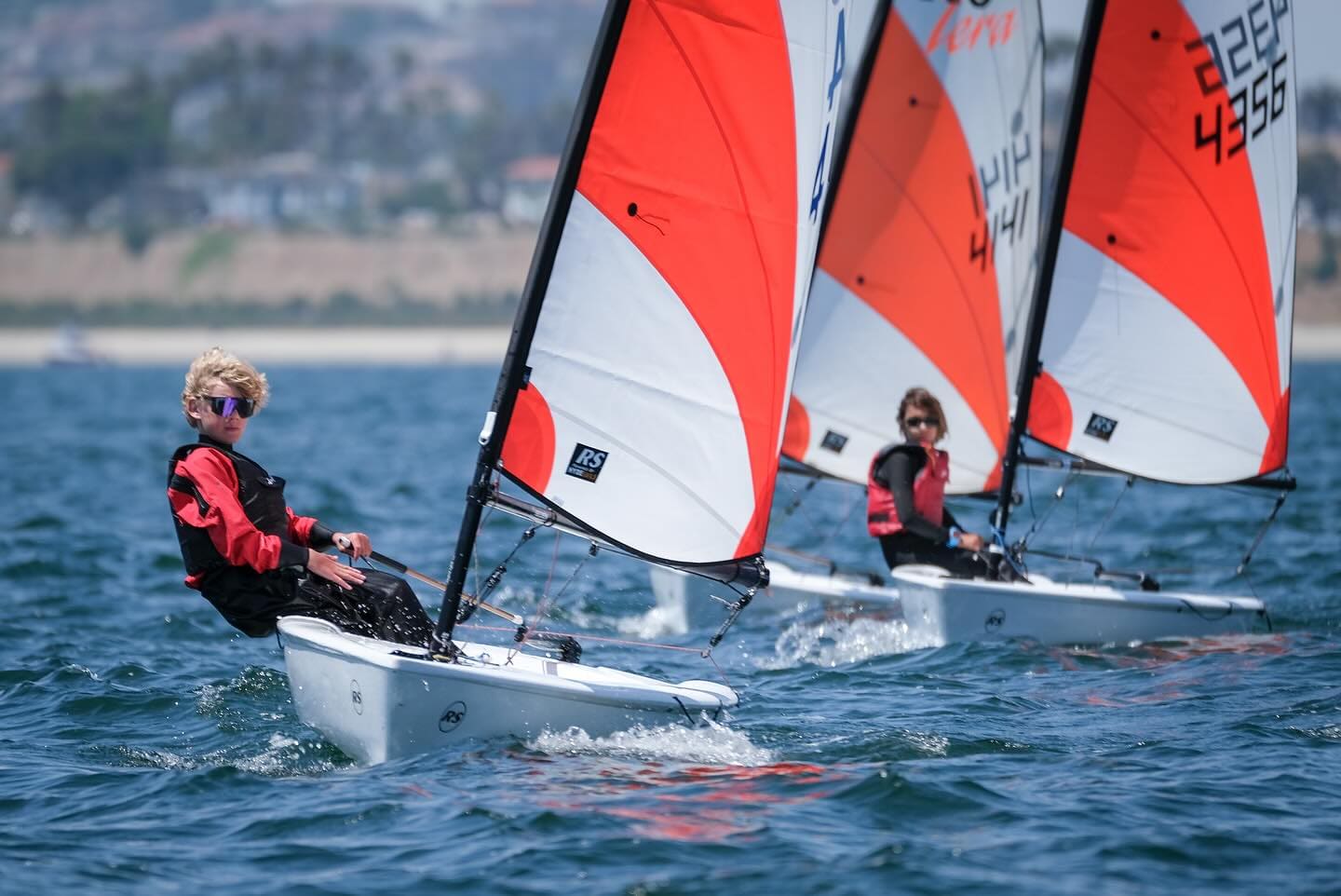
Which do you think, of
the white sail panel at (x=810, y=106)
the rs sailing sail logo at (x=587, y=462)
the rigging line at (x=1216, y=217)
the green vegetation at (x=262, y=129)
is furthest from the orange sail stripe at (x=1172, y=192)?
the green vegetation at (x=262, y=129)

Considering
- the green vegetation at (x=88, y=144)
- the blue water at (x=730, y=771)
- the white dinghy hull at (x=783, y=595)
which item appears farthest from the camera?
the green vegetation at (x=88, y=144)

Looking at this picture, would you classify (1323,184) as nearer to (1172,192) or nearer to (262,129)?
(262,129)

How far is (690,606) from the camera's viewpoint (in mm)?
9617

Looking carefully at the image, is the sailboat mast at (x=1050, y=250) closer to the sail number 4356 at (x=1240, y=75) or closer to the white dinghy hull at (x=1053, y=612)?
the sail number 4356 at (x=1240, y=75)

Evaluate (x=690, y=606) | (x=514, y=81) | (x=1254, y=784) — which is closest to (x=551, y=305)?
(x=1254, y=784)

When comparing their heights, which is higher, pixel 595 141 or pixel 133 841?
pixel 595 141

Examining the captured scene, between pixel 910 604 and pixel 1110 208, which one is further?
pixel 1110 208

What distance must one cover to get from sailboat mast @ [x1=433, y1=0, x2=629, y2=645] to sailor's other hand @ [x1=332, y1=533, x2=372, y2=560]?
33cm

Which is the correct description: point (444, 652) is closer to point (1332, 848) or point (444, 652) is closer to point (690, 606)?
point (1332, 848)

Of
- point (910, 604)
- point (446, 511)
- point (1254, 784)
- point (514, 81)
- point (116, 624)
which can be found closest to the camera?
point (1254, 784)

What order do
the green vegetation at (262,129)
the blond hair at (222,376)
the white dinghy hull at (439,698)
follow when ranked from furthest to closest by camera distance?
the green vegetation at (262,129)
the blond hair at (222,376)
the white dinghy hull at (439,698)

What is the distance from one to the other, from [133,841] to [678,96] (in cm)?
297

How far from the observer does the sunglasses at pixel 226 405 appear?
19.4ft

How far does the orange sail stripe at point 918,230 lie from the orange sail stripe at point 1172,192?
117 centimetres
